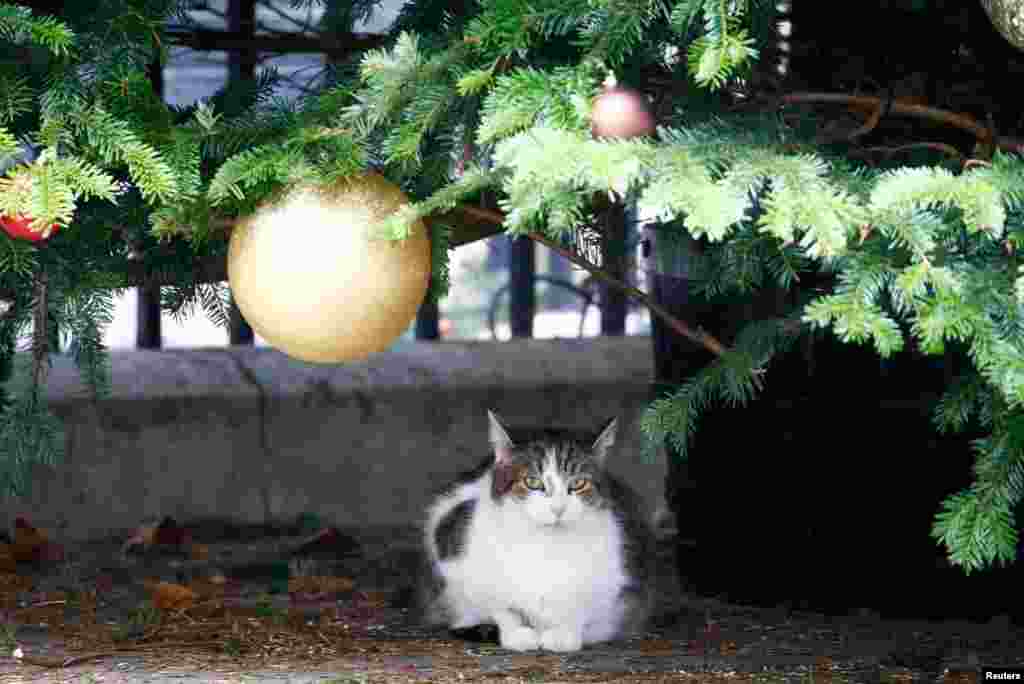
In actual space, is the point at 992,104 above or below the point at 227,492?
above

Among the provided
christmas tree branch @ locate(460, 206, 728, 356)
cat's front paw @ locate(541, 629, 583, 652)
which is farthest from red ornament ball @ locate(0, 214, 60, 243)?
cat's front paw @ locate(541, 629, 583, 652)

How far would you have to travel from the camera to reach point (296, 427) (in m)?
5.59

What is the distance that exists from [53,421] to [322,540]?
208 centimetres

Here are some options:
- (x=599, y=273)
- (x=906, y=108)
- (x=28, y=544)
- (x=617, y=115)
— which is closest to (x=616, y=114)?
(x=617, y=115)

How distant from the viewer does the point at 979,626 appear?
164 inches

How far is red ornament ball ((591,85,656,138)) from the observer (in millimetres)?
2648

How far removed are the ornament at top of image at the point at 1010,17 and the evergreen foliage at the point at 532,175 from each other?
20 cm

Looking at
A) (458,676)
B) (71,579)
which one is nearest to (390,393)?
(71,579)

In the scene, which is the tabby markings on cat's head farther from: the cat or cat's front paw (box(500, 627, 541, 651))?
cat's front paw (box(500, 627, 541, 651))

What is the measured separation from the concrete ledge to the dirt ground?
579 mm

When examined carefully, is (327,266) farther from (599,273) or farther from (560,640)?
(560,640)

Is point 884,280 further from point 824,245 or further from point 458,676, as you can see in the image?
point 458,676

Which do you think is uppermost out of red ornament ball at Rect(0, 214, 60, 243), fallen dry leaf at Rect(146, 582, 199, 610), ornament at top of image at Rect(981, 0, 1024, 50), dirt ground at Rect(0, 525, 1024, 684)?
ornament at top of image at Rect(981, 0, 1024, 50)

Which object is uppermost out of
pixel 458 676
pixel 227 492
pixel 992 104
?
pixel 992 104
